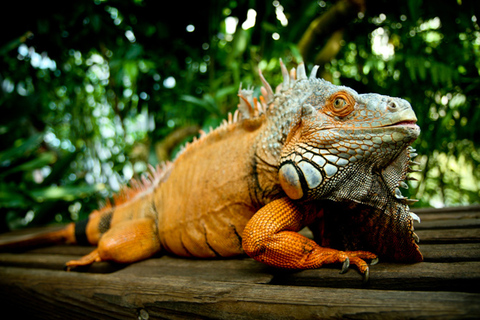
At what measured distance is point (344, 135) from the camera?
3.82 ft

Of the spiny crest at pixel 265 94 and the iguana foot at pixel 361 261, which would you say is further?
the spiny crest at pixel 265 94

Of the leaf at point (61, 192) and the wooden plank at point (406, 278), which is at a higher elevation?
the leaf at point (61, 192)

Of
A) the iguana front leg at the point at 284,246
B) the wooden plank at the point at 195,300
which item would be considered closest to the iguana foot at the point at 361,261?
the iguana front leg at the point at 284,246

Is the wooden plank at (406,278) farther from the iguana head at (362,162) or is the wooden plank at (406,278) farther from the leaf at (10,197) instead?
the leaf at (10,197)

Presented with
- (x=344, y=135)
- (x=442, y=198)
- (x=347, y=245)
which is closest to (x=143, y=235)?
(x=347, y=245)

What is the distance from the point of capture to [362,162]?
1.16m

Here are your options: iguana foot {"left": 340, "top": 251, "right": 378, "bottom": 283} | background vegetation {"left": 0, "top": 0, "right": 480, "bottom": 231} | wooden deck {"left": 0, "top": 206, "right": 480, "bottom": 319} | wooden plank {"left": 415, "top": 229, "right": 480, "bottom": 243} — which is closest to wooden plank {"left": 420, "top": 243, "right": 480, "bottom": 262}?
wooden deck {"left": 0, "top": 206, "right": 480, "bottom": 319}

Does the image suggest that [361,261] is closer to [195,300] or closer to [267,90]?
[195,300]

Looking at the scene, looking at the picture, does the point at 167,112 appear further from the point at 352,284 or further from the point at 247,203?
the point at 352,284

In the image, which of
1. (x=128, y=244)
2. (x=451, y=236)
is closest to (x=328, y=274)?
(x=451, y=236)

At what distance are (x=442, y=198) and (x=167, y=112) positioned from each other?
464cm

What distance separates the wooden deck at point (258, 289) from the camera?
2.97 feet

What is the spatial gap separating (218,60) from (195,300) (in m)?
3.77

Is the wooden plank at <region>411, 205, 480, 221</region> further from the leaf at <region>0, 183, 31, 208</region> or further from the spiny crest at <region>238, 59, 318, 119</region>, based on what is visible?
the leaf at <region>0, 183, 31, 208</region>
